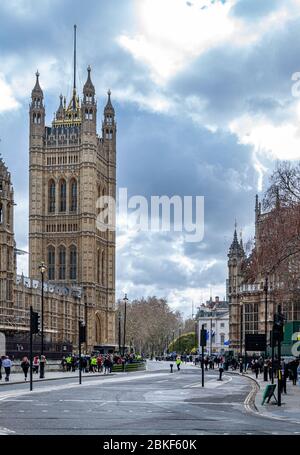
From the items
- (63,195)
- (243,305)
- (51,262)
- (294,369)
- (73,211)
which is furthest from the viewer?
(63,195)

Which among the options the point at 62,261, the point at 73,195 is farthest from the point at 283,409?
the point at 73,195

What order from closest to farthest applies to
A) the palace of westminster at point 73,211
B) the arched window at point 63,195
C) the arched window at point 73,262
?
the palace of westminster at point 73,211 < the arched window at point 73,262 < the arched window at point 63,195

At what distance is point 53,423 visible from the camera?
22.5m

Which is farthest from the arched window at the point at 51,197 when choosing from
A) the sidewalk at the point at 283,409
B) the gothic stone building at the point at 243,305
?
the sidewalk at the point at 283,409

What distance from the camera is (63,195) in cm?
15550

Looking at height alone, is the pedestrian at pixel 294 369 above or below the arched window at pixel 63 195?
below

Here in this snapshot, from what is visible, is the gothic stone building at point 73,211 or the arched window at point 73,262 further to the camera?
the arched window at point 73,262

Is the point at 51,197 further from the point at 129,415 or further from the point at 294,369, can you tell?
the point at 129,415

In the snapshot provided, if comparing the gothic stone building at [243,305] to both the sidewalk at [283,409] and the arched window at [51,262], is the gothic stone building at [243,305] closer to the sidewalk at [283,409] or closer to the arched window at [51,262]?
the arched window at [51,262]

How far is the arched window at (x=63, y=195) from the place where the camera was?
155m

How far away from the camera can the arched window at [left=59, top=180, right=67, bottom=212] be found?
15475 centimetres

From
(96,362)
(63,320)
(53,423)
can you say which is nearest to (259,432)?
(53,423)

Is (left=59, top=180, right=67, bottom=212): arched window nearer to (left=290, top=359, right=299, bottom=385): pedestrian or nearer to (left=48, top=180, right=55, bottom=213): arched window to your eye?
(left=48, top=180, right=55, bottom=213): arched window
